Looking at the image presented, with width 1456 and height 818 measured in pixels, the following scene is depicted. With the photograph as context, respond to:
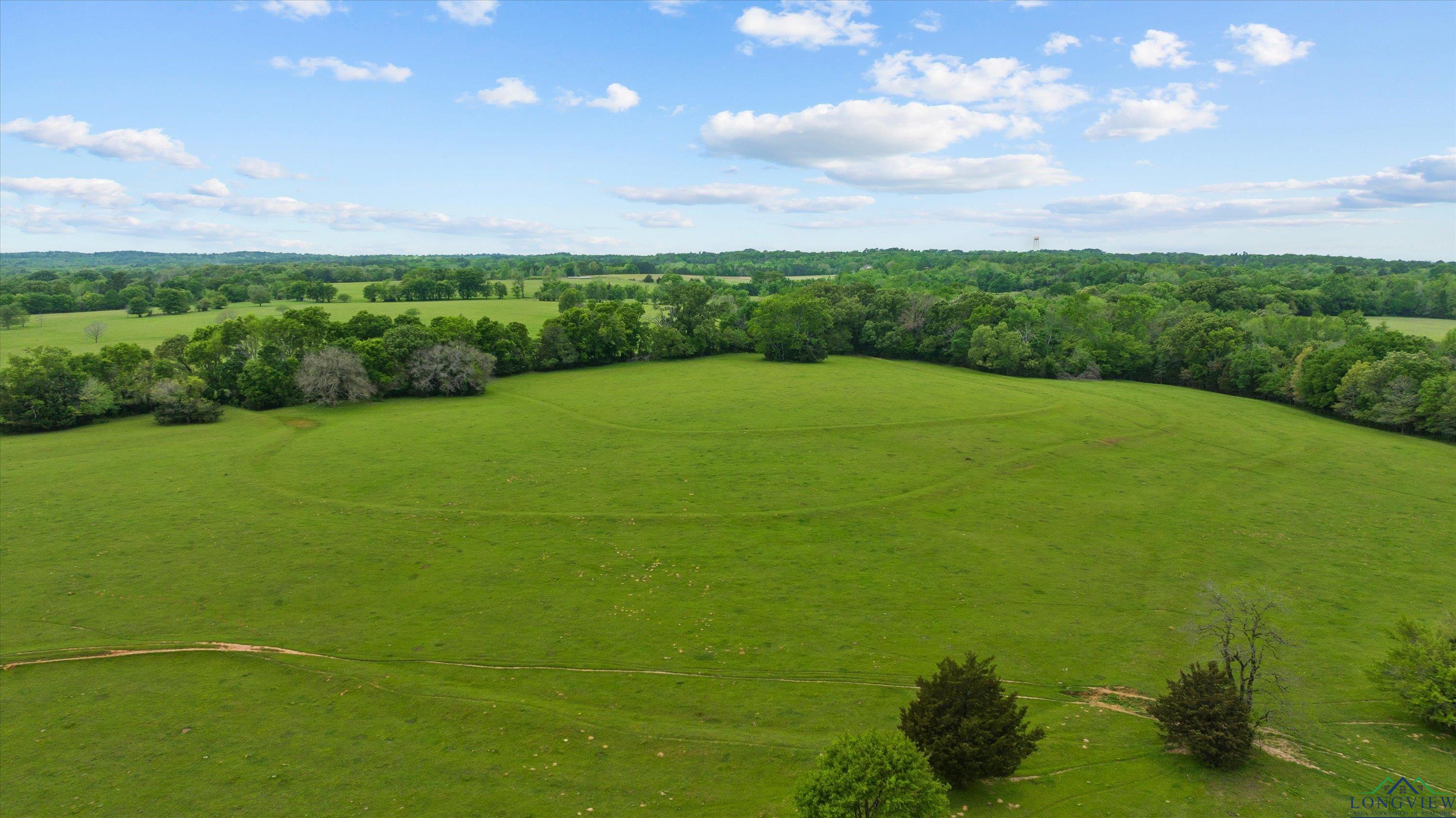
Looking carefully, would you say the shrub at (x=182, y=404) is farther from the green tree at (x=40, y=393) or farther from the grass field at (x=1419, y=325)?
the grass field at (x=1419, y=325)

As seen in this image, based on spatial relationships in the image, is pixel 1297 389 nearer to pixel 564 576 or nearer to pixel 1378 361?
pixel 1378 361

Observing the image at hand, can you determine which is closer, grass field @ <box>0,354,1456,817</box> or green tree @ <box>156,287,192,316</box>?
grass field @ <box>0,354,1456,817</box>

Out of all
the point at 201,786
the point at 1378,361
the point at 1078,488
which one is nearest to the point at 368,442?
the point at 201,786

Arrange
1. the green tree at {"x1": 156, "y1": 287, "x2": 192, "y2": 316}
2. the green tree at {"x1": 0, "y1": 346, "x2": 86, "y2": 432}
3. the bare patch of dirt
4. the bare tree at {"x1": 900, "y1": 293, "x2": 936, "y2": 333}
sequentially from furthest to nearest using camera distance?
the green tree at {"x1": 156, "y1": 287, "x2": 192, "y2": 316}
the bare tree at {"x1": 900, "y1": 293, "x2": 936, "y2": 333}
the green tree at {"x1": 0, "y1": 346, "x2": 86, "y2": 432}
the bare patch of dirt

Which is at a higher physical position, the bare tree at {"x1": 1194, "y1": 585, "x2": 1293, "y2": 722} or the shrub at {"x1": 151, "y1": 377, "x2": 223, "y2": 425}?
the shrub at {"x1": 151, "y1": 377, "x2": 223, "y2": 425}

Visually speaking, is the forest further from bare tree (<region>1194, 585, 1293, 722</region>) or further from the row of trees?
bare tree (<region>1194, 585, 1293, 722</region>)

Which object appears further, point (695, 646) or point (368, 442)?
point (368, 442)

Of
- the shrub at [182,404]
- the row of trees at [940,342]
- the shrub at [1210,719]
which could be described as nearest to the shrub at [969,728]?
the shrub at [1210,719]

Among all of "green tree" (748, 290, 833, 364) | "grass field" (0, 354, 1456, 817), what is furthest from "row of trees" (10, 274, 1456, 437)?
"grass field" (0, 354, 1456, 817)
